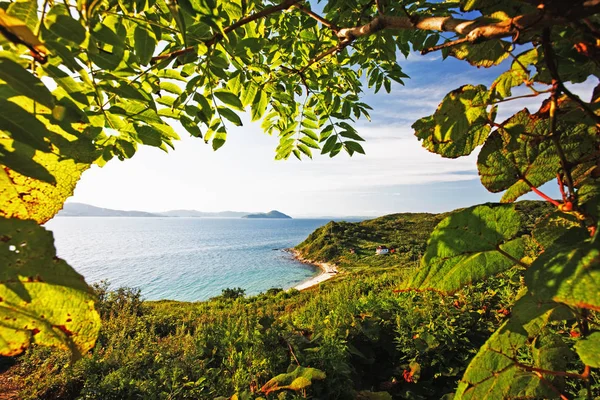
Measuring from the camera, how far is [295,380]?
2.44 m

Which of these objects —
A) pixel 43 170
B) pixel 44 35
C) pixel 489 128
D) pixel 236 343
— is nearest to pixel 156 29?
pixel 44 35

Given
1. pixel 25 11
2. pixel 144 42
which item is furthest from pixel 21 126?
pixel 144 42

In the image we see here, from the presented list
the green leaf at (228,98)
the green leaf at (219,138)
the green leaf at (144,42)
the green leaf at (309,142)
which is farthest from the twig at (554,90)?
the green leaf at (309,142)

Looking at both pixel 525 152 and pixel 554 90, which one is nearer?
pixel 554 90

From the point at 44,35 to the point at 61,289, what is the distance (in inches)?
24.8

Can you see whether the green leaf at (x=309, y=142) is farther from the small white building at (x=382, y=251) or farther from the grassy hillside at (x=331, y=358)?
the small white building at (x=382, y=251)

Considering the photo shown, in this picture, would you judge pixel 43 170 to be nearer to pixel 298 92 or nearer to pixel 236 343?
pixel 298 92

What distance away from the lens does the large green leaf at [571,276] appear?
422 mm

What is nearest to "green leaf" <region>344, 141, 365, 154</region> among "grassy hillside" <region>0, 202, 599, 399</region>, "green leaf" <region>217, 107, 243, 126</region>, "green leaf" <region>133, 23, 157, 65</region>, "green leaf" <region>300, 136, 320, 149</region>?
"green leaf" <region>300, 136, 320, 149</region>

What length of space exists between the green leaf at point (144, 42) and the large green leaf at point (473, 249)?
1.25m

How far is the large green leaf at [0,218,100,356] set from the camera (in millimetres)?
501

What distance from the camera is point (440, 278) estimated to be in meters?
0.70

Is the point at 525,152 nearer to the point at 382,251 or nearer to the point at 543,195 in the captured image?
the point at 543,195

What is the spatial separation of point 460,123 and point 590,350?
58cm
